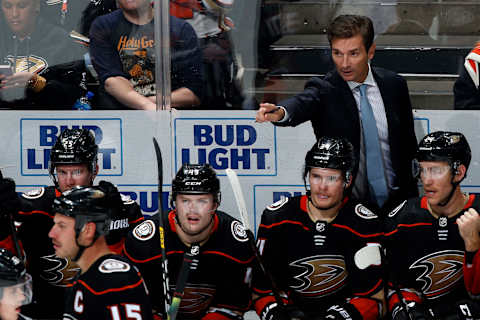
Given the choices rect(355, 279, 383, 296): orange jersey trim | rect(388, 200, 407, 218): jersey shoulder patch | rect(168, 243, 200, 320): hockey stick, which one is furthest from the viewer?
rect(388, 200, 407, 218): jersey shoulder patch

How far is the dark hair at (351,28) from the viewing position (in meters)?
5.06

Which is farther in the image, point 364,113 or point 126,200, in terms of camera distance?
point 364,113

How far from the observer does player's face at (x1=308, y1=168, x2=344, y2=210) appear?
15.1 feet

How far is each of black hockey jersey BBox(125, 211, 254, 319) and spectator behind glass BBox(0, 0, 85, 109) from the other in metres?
→ 1.19

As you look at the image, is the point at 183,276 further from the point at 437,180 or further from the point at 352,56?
the point at 352,56

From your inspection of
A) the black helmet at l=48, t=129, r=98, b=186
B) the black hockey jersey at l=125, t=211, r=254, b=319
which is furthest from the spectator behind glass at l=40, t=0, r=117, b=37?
A: the black hockey jersey at l=125, t=211, r=254, b=319

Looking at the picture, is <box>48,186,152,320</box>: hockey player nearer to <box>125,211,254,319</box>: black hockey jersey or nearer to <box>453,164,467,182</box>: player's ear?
<box>125,211,254,319</box>: black hockey jersey

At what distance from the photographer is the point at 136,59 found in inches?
207

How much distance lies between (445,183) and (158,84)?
1752mm

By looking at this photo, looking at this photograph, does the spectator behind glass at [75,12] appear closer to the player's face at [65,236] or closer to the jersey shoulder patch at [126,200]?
the jersey shoulder patch at [126,200]

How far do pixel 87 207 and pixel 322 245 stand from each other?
1.34 meters

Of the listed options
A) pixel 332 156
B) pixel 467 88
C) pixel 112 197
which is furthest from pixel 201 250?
pixel 467 88

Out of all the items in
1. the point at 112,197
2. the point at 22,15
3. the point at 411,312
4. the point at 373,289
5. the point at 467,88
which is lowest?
the point at 411,312

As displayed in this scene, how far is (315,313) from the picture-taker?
15.0 ft
